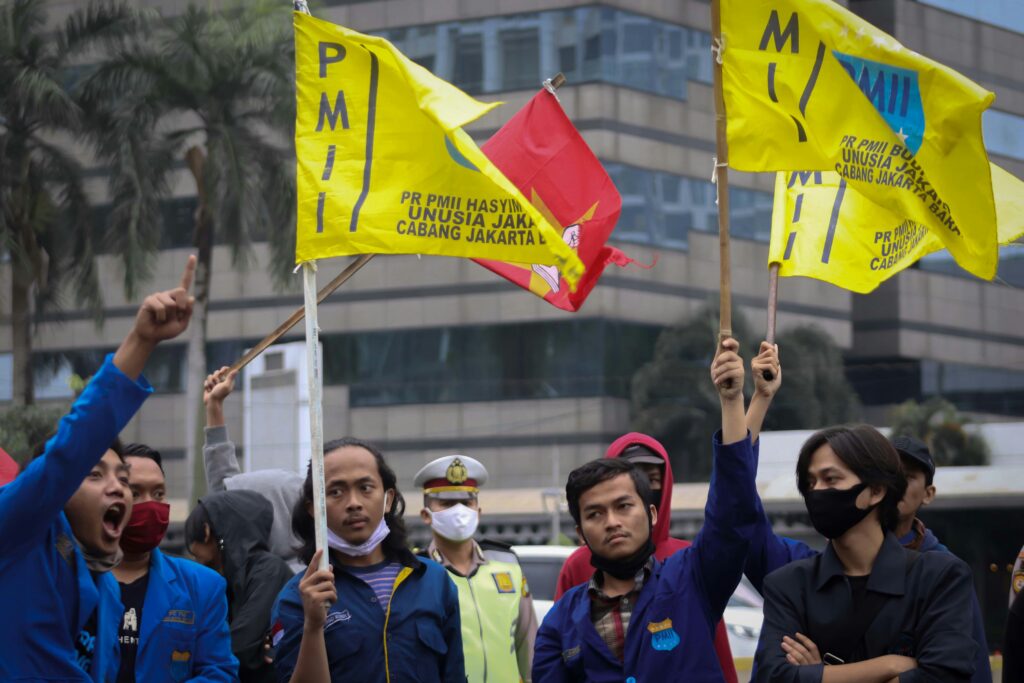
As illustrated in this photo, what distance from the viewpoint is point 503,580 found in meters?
6.43

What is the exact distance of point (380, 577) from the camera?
5176 mm

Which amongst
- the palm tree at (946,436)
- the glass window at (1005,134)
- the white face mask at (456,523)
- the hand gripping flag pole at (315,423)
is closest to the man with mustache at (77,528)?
the hand gripping flag pole at (315,423)

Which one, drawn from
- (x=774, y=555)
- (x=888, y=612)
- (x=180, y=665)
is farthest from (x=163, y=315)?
(x=774, y=555)

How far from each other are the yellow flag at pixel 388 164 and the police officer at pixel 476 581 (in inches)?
50.5

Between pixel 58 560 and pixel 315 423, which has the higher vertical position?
pixel 315 423

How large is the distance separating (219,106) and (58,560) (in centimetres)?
3081

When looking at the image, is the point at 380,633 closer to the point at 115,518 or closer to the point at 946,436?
the point at 115,518

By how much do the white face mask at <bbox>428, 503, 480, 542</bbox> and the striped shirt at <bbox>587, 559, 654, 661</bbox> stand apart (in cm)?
148

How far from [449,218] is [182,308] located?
223 centimetres

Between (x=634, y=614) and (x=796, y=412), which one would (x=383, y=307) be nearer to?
(x=796, y=412)

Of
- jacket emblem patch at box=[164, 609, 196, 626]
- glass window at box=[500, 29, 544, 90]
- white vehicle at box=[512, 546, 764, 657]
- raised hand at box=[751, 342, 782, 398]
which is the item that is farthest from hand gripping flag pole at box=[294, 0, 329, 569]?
glass window at box=[500, 29, 544, 90]

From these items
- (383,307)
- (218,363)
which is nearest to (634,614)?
(383,307)

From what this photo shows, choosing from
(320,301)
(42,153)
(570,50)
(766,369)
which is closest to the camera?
(766,369)

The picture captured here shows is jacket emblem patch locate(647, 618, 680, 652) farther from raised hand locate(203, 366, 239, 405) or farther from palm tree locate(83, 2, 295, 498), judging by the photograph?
palm tree locate(83, 2, 295, 498)
